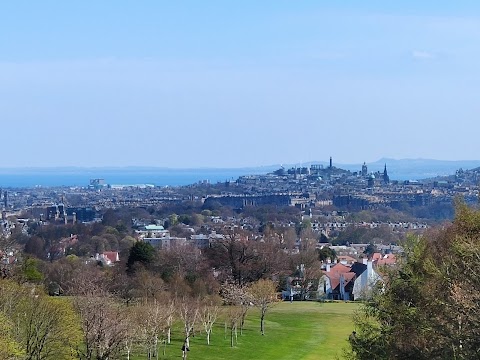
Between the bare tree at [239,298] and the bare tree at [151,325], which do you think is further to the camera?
the bare tree at [239,298]

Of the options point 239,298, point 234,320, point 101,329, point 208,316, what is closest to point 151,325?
point 101,329

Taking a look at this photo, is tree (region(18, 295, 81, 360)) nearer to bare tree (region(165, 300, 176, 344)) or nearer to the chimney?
bare tree (region(165, 300, 176, 344))

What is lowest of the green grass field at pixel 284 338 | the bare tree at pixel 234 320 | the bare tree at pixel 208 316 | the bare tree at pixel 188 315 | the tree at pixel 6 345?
the green grass field at pixel 284 338

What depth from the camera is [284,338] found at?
38125mm

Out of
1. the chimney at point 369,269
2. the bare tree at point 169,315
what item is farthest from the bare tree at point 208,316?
the chimney at point 369,269

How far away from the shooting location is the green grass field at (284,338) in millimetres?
33084

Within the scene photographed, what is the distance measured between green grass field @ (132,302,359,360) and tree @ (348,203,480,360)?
8.66 metres

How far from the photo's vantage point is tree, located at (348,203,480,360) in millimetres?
15812

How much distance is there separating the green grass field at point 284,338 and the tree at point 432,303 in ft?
28.4

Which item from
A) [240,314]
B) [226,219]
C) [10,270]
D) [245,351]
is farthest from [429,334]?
[226,219]

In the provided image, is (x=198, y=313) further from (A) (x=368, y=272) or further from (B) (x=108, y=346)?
(A) (x=368, y=272)

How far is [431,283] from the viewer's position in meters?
18.4

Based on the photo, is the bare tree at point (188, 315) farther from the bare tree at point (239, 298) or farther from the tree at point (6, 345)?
the tree at point (6, 345)

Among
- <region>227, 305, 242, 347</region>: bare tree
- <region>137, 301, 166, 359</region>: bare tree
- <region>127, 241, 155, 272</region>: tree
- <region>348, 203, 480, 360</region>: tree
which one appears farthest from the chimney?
<region>348, 203, 480, 360</region>: tree
